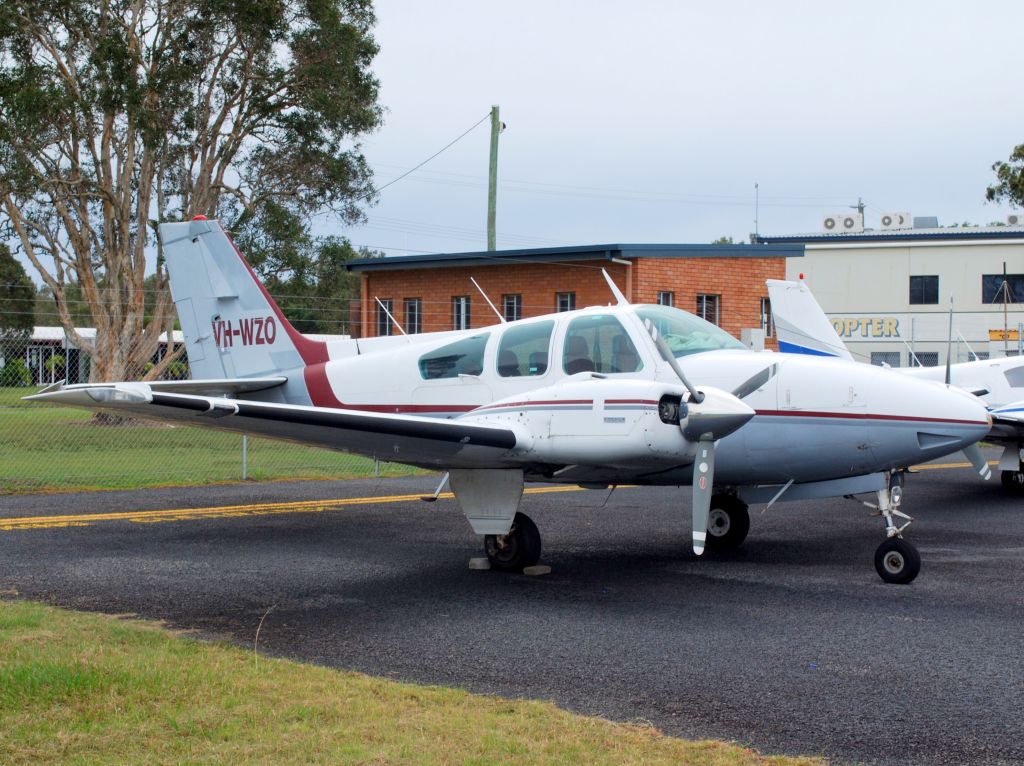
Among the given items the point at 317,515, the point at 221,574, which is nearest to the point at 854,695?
the point at 221,574

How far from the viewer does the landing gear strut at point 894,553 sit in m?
8.98

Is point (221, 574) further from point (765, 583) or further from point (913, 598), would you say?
point (913, 598)

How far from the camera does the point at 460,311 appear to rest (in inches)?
1243

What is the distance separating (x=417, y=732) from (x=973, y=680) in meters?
3.24

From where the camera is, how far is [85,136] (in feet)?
104

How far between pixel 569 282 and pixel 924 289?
21.1 m

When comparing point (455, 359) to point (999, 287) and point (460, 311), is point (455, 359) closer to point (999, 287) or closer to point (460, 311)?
point (460, 311)

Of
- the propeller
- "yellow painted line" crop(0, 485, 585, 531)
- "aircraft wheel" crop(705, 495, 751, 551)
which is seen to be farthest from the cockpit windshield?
"yellow painted line" crop(0, 485, 585, 531)

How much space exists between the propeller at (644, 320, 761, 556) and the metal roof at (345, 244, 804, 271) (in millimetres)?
19949

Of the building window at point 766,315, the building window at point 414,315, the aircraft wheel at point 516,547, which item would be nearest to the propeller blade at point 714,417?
the aircraft wheel at point 516,547

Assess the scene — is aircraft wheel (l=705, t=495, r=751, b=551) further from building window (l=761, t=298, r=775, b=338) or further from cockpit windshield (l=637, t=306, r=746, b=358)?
building window (l=761, t=298, r=775, b=338)

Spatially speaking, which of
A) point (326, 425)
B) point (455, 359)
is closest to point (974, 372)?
point (455, 359)

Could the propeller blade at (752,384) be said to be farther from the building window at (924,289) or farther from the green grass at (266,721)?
the building window at (924,289)

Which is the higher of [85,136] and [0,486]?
[85,136]
